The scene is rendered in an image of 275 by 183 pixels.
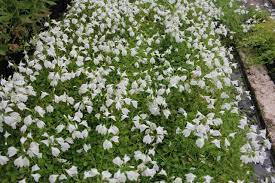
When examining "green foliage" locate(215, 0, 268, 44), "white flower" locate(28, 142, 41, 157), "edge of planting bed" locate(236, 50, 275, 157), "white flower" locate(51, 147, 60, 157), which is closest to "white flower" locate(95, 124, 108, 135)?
"white flower" locate(51, 147, 60, 157)

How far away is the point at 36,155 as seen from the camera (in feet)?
15.2

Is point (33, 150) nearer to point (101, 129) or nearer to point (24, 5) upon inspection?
point (101, 129)

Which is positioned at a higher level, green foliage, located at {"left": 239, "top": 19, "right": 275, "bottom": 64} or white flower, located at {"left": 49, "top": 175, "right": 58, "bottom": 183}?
white flower, located at {"left": 49, "top": 175, "right": 58, "bottom": 183}

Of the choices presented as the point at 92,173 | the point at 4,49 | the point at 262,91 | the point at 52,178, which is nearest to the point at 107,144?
the point at 92,173

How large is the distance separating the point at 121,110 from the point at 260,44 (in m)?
3.62

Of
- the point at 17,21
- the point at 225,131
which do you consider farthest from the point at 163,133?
the point at 17,21

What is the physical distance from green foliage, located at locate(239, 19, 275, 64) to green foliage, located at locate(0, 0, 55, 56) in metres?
3.58

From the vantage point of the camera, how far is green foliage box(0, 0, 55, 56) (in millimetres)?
6011

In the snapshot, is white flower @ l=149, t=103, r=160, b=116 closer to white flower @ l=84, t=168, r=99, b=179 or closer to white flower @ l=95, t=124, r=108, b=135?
white flower @ l=95, t=124, r=108, b=135

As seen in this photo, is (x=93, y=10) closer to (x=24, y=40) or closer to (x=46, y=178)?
(x=24, y=40)

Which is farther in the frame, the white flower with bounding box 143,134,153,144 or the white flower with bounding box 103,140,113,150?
the white flower with bounding box 143,134,153,144

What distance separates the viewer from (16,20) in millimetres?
6293

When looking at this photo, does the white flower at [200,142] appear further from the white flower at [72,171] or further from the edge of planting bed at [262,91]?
the white flower at [72,171]

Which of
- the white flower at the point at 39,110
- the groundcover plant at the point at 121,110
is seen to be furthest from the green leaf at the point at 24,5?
the white flower at the point at 39,110
